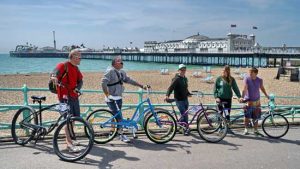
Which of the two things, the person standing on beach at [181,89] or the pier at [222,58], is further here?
the pier at [222,58]

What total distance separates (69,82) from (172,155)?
234cm

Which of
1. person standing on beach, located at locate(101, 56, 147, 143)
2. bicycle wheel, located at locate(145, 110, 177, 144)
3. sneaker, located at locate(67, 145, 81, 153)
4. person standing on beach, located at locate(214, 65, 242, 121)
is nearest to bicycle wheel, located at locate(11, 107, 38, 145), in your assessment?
sneaker, located at locate(67, 145, 81, 153)

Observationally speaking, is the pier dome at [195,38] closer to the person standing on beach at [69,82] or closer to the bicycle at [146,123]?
the bicycle at [146,123]

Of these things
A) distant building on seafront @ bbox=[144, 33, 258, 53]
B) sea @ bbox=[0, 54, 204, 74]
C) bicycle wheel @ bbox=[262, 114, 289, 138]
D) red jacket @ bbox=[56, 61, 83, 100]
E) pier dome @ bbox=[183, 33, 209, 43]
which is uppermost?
pier dome @ bbox=[183, 33, 209, 43]

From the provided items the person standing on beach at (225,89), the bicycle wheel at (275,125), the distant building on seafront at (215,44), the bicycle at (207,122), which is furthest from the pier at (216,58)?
the bicycle at (207,122)

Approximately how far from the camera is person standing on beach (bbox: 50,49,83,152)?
17.0ft

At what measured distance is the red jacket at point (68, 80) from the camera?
5.19m

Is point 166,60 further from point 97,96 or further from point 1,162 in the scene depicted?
point 1,162

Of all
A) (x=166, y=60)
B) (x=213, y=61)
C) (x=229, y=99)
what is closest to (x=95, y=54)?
(x=166, y=60)

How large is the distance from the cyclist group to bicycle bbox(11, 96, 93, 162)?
0.16 meters

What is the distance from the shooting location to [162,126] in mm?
6211

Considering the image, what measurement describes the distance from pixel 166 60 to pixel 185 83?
11926 centimetres

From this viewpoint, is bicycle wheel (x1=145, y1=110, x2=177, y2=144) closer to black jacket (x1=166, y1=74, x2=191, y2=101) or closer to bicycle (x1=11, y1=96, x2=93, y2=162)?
black jacket (x1=166, y1=74, x2=191, y2=101)

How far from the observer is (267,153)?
552 centimetres
